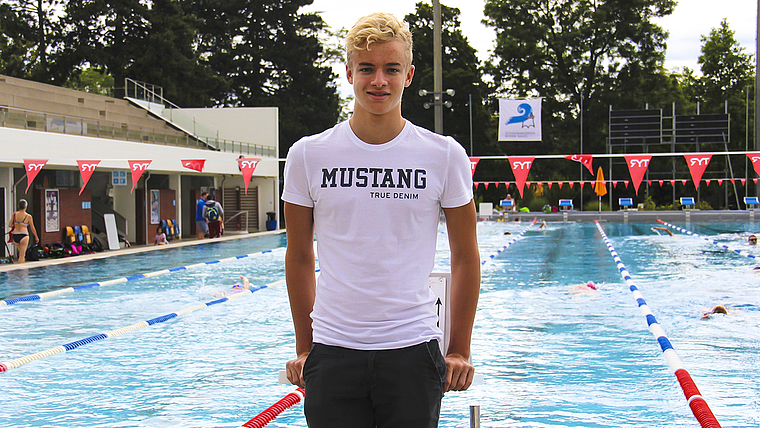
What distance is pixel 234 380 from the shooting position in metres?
6.09

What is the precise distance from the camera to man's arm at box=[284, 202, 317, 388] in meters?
2.00

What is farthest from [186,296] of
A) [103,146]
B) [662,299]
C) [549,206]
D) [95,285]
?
[549,206]

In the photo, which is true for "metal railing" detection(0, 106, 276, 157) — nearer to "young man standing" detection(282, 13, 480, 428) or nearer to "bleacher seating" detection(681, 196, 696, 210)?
"young man standing" detection(282, 13, 480, 428)

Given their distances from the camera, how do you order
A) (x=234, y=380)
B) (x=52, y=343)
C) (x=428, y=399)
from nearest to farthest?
(x=428, y=399)
(x=234, y=380)
(x=52, y=343)

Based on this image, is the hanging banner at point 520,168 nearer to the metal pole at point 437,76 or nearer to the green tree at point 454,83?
the metal pole at point 437,76

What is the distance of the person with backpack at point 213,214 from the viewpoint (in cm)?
2302

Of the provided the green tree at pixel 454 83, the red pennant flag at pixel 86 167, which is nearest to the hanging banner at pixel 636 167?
the red pennant flag at pixel 86 167

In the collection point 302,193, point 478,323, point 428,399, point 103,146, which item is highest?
point 103,146

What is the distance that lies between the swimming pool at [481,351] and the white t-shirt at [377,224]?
325 centimetres

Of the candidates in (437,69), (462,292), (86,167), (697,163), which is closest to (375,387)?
(462,292)

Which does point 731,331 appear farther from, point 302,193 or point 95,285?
point 95,285

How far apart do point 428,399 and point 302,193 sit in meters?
0.64

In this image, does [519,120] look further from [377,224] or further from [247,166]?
[377,224]

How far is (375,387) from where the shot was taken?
1846 mm
